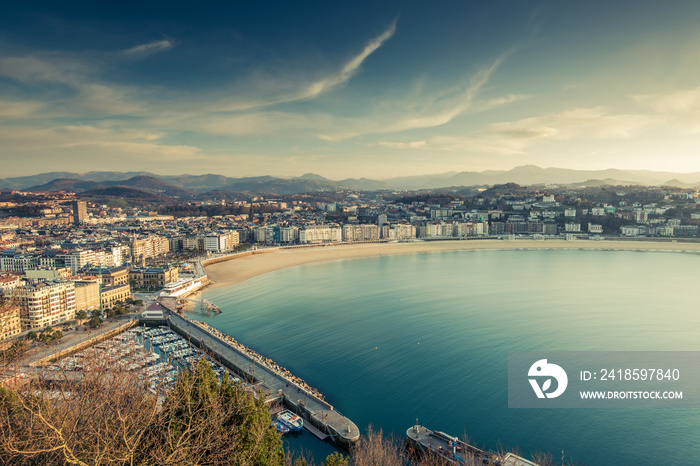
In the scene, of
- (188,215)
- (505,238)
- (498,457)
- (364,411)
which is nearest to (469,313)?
(364,411)

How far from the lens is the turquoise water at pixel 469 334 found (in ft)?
19.6

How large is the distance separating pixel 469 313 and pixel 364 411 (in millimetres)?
6390

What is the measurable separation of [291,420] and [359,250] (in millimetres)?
21795

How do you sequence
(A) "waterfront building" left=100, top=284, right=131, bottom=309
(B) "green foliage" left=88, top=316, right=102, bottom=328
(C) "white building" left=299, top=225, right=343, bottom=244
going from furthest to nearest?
(C) "white building" left=299, top=225, right=343, bottom=244, (A) "waterfront building" left=100, top=284, right=131, bottom=309, (B) "green foliage" left=88, top=316, right=102, bottom=328

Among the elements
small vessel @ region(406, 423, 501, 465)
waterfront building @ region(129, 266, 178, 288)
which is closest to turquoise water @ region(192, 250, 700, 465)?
small vessel @ region(406, 423, 501, 465)

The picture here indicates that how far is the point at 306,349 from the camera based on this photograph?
355 inches

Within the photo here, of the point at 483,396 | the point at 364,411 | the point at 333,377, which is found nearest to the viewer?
A: the point at 364,411

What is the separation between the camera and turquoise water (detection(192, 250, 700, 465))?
19.6ft

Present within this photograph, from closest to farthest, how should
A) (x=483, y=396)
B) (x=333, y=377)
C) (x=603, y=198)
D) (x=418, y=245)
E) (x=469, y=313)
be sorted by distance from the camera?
(x=483, y=396) → (x=333, y=377) → (x=469, y=313) → (x=418, y=245) → (x=603, y=198)

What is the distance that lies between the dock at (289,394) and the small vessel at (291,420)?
130 millimetres

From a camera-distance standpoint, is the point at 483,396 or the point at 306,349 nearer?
the point at 483,396

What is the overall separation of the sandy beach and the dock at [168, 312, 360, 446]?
821cm

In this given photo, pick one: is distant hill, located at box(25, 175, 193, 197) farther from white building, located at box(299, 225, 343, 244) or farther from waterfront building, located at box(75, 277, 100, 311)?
waterfront building, located at box(75, 277, 100, 311)

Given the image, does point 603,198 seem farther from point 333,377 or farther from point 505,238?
point 333,377
